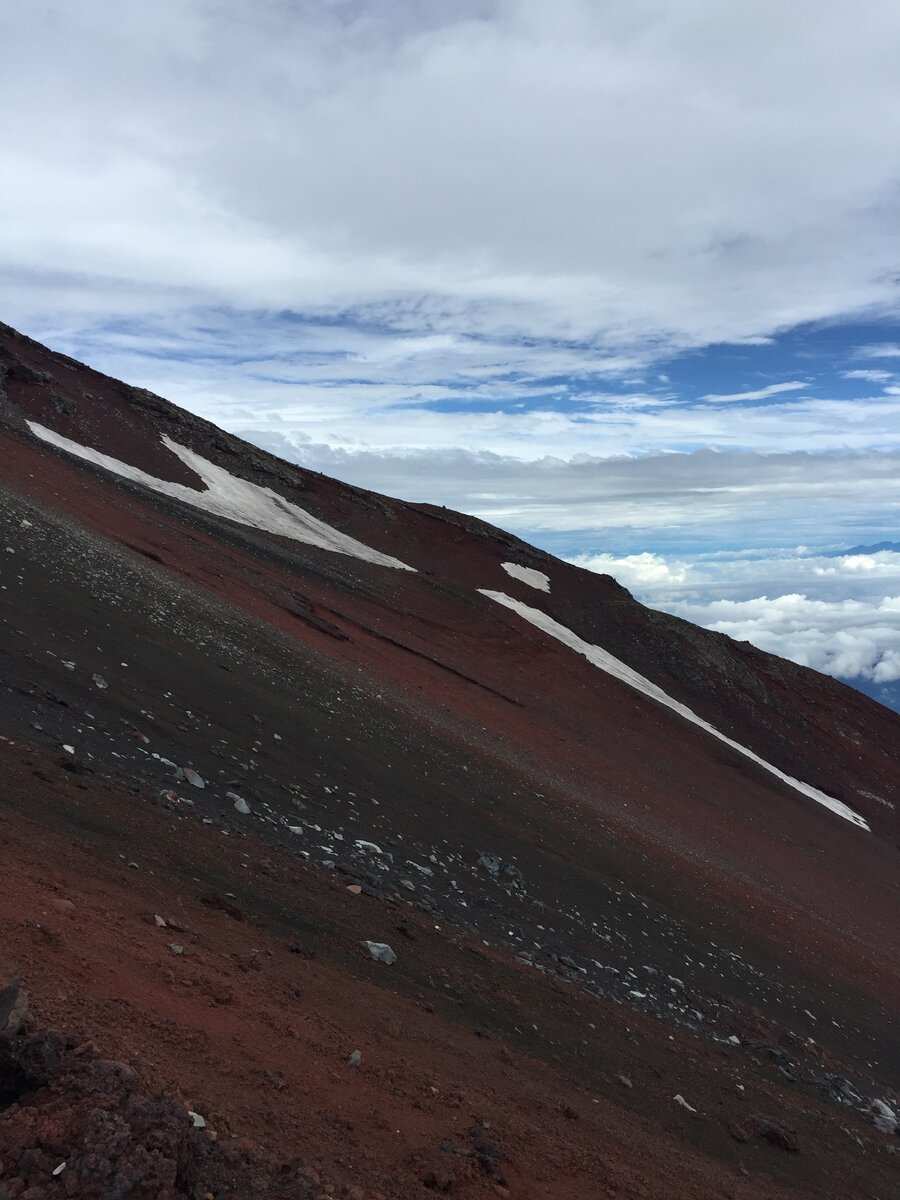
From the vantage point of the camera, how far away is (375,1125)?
5.64 meters

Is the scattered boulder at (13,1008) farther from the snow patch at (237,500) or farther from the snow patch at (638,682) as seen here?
the snow patch at (638,682)

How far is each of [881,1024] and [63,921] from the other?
1759cm

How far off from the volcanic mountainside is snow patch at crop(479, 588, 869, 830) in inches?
229

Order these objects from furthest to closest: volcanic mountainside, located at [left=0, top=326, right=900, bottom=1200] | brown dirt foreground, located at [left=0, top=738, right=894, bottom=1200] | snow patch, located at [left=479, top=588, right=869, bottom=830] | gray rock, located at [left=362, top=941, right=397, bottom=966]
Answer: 1. snow patch, located at [left=479, top=588, right=869, bottom=830]
2. gray rock, located at [left=362, top=941, right=397, bottom=966]
3. volcanic mountainside, located at [left=0, top=326, right=900, bottom=1200]
4. brown dirt foreground, located at [left=0, top=738, right=894, bottom=1200]

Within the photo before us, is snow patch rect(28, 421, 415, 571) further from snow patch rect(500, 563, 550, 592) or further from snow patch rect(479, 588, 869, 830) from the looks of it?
snow patch rect(500, 563, 550, 592)

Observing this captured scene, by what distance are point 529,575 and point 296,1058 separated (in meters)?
45.3

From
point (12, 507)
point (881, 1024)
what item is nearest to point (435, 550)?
point (12, 507)

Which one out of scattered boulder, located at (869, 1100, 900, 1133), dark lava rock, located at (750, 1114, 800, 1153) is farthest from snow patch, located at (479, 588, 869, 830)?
dark lava rock, located at (750, 1114, 800, 1153)

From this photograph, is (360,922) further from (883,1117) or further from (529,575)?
(529,575)

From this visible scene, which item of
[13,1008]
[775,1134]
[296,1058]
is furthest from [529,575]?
[13,1008]

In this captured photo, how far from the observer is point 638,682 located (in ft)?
138

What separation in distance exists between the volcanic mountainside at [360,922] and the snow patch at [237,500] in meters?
6.27

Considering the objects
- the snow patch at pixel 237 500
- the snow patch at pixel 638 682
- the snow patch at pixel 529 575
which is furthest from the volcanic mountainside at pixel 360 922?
the snow patch at pixel 529 575

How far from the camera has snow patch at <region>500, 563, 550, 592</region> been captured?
4941cm
